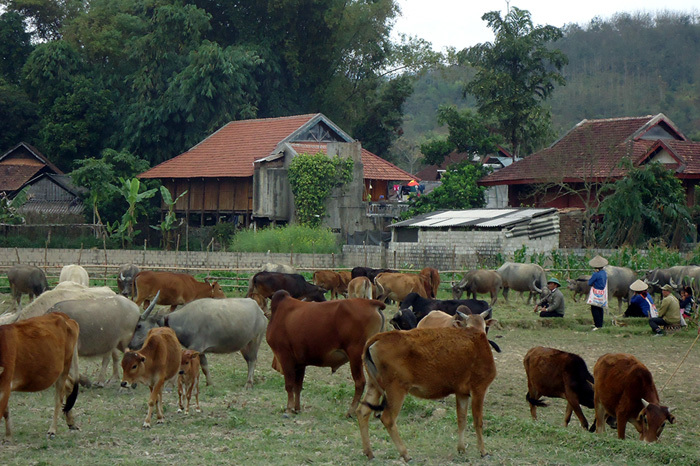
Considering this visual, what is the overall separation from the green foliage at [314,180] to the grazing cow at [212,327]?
1023 inches

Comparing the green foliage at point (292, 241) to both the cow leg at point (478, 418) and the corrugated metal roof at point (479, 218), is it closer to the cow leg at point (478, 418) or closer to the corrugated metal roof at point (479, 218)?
the corrugated metal roof at point (479, 218)

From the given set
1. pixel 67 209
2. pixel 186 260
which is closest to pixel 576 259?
pixel 186 260

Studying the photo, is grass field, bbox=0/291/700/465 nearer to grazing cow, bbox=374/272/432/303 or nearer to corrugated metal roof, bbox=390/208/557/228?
grazing cow, bbox=374/272/432/303

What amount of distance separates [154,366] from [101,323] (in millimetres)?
2140

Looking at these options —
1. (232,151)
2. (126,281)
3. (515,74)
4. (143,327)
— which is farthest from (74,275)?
(515,74)

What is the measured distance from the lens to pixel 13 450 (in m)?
9.18

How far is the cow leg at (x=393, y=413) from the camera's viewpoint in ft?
28.9

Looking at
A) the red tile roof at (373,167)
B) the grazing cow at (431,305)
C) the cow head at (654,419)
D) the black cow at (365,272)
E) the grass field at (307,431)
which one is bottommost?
the grass field at (307,431)

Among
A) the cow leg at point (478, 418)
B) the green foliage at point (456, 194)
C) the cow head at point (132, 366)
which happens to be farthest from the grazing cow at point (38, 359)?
the green foliage at point (456, 194)

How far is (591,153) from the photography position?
38469mm

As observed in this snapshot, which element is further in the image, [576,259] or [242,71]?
[242,71]

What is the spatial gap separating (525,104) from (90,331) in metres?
35.3

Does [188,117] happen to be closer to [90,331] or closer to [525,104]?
[525,104]

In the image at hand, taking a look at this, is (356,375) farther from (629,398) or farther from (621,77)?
(621,77)
